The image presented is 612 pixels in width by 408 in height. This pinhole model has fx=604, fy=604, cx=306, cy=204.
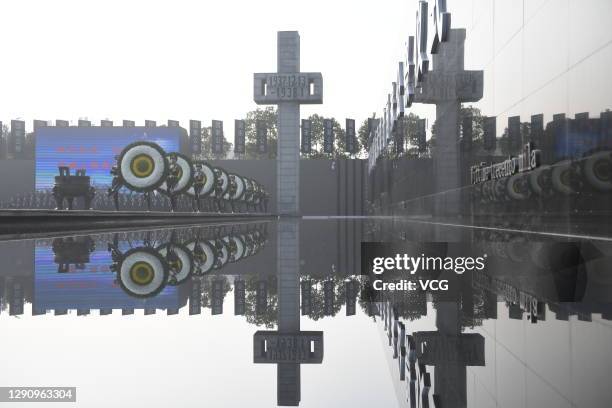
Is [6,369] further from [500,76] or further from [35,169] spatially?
[35,169]

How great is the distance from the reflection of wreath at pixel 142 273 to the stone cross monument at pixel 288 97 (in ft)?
81.3

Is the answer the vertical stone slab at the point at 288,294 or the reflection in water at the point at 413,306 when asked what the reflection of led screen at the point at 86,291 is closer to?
the reflection in water at the point at 413,306

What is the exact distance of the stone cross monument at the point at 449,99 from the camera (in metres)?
6.48

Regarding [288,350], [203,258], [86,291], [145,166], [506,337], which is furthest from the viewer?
[145,166]

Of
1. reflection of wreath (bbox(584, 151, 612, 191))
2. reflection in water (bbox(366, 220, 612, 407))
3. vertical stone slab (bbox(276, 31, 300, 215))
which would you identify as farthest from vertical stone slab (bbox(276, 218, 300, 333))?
vertical stone slab (bbox(276, 31, 300, 215))

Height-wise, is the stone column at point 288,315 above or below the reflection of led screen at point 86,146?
below

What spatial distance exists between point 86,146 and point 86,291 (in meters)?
36.1

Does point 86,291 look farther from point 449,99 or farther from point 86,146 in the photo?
point 86,146

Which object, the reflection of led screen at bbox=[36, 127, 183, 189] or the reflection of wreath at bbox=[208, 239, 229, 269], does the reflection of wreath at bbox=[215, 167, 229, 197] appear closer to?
the reflection of wreath at bbox=[208, 239, 229, 269]

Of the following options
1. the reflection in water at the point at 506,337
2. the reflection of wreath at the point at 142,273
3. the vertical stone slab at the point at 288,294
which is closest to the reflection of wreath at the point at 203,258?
the reflection of wreath at the point at 142,273

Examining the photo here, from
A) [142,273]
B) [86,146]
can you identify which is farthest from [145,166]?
[86,146]

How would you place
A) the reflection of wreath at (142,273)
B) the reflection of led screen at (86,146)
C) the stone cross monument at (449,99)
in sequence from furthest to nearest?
the reflection of led screen at (86,146), the stone cross monument at (449,99), the reflection of wreath at (142,273)

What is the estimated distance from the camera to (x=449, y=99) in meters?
7.11

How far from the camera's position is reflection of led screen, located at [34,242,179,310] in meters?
1.76
